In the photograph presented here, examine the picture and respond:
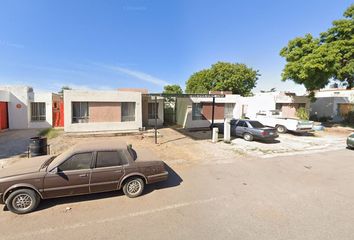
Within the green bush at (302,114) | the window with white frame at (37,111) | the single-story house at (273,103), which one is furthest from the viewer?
the single-story house at (273,103)

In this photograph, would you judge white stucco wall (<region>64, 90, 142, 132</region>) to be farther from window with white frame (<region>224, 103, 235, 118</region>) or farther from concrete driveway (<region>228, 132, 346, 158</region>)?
window with white frame (<region>224, 103, 235, 118</region>)

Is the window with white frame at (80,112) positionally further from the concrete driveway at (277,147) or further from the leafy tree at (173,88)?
the leafy tree at (173,88)

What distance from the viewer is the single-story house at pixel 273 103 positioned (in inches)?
805

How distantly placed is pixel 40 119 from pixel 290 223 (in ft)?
65.3

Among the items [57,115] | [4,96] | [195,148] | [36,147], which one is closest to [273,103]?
[195,148]

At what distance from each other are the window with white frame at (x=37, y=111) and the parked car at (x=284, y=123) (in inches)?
781

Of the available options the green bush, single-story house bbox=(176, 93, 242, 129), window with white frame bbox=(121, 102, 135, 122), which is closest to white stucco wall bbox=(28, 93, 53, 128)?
window with white frame bbox=(121, 102, 135, 122)

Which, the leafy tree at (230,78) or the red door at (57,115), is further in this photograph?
the leafy tree at (230,78)

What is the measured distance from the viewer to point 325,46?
17.1 m

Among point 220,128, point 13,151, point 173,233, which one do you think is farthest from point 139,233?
point 220,128

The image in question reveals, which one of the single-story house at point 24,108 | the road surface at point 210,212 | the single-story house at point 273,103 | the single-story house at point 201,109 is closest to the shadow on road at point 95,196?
the road surface at point 210,212

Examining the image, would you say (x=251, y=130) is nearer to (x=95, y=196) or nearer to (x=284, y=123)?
(x=284, y=123)

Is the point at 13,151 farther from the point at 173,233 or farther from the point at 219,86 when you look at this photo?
the point at 219,86

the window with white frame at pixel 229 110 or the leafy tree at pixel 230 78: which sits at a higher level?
the leafy tree at pixel 230 78
